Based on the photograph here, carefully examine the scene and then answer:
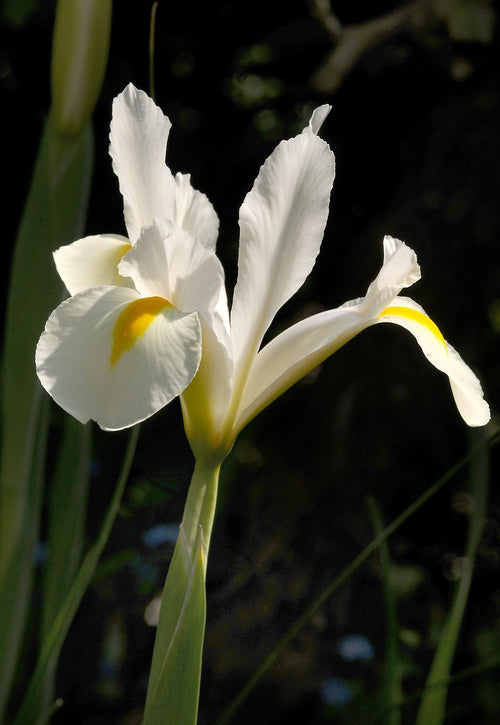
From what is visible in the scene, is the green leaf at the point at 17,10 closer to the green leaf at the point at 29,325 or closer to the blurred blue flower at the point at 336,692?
the green leaf at the point at 29,325

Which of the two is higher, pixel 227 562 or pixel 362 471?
pixel 362 471

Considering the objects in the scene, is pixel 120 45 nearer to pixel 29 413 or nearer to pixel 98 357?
pixel 29 413

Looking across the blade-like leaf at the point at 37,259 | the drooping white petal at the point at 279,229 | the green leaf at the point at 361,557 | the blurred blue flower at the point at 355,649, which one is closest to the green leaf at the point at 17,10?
the blade-like leaf at the point at 37,259

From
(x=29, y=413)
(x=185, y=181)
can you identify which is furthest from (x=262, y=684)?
(x=185, y=181)

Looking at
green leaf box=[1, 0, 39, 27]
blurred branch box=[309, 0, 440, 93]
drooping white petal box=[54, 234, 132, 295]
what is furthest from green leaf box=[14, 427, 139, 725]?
blurred branch box=[309, 0, 440, 93]

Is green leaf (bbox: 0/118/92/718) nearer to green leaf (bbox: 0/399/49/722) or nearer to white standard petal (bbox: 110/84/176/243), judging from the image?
green leaf (bbox: 0/399/49/722)
